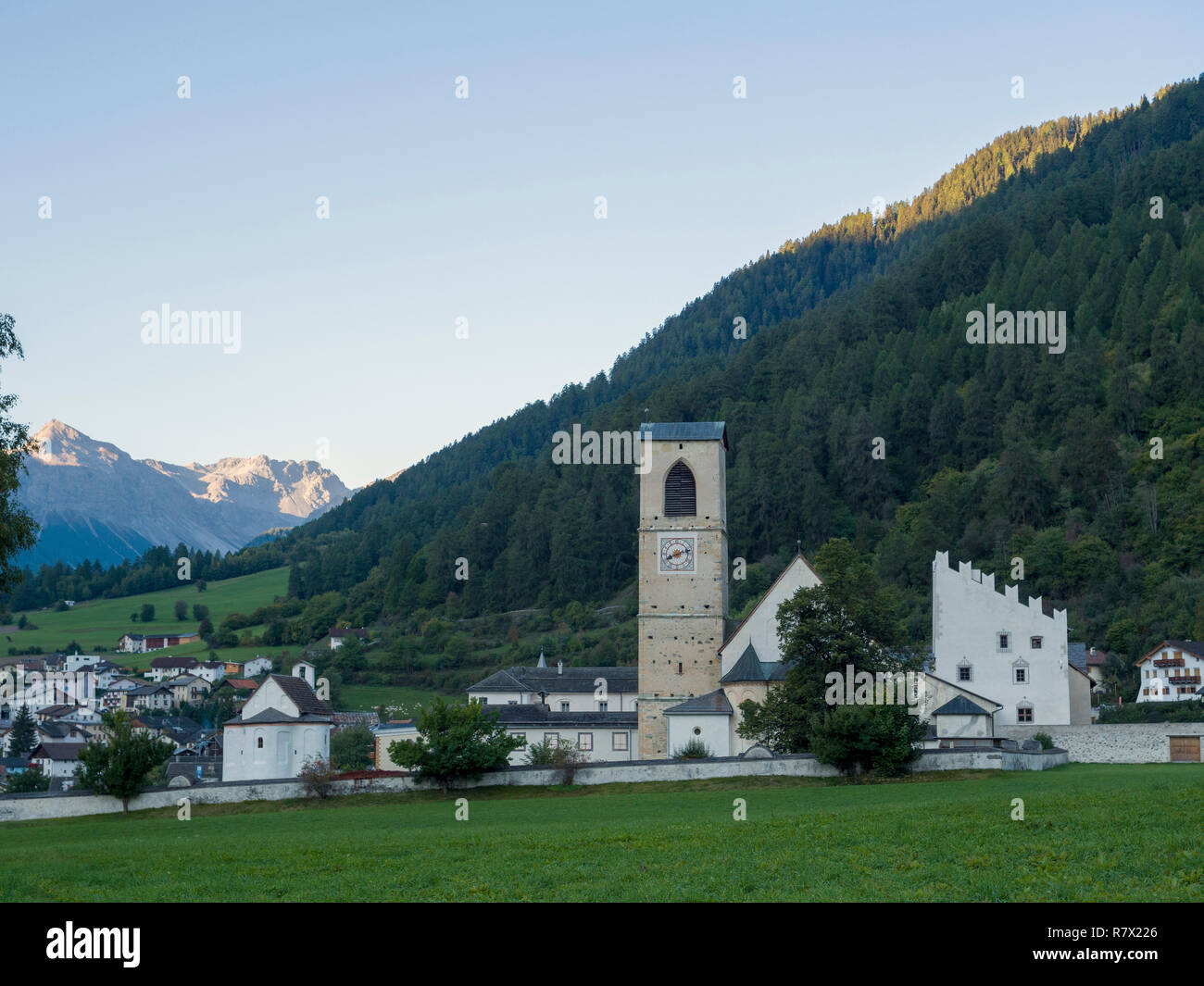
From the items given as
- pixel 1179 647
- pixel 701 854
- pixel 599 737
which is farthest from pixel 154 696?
pixel 701 854

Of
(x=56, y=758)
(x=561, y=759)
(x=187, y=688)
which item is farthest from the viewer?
(x=187, y=688)

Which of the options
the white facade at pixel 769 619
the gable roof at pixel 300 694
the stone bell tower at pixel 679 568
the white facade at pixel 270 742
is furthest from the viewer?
the stone bell tower at pixel 679 568

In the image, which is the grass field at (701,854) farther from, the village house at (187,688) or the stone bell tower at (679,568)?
the village house at (187,688)

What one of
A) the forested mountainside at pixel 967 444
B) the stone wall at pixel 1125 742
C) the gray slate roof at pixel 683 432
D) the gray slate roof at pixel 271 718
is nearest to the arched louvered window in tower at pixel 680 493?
the gray slate roof at pixel 683 432

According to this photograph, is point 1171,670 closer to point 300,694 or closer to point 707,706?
point 707,706

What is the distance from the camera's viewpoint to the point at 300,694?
6262cm

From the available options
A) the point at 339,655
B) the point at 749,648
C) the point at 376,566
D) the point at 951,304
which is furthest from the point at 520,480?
the point at 749,648

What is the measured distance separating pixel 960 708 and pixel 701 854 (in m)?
34.5

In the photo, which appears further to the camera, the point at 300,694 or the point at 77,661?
the point at 77,661

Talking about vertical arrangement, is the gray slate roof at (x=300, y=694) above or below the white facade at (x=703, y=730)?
above

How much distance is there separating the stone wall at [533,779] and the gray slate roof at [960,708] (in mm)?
5718

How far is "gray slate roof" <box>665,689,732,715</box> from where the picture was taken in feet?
191

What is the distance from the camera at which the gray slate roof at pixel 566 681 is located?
81.1 meters
